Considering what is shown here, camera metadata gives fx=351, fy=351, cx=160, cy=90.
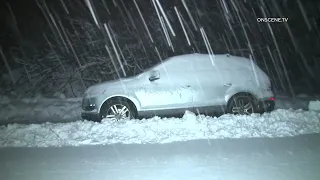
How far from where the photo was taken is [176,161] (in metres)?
5.72

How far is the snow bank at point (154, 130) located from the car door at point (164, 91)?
665mm

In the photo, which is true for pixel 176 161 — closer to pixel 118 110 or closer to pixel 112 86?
pixel 118 110

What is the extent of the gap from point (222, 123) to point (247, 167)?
2.24m

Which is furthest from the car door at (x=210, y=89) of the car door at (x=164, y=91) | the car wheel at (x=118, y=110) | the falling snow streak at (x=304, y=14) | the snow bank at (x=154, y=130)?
the falling snow streak at (x=304, y=14)

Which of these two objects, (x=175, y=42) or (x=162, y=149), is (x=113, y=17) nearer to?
(x=175, y=42)

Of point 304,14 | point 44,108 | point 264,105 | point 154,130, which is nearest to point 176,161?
point 154,130

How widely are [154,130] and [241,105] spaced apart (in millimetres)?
2570

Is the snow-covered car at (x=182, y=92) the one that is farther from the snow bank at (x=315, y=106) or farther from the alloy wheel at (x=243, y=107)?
the snow bank at (x=315, y=106)

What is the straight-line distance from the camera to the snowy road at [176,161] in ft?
16.8

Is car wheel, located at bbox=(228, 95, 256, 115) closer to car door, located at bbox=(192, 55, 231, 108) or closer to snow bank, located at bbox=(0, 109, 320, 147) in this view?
car door, located at bbox=(192, 55, 231, 108)

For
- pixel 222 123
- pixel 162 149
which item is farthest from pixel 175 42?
pixel 162 149

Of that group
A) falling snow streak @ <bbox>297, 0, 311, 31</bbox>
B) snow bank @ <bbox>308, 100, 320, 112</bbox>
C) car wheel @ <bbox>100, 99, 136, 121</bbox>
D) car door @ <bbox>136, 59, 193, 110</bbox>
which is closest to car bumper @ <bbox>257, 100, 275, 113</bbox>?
snow bank @ <bbox>308, 100, 320, 112</bbox>

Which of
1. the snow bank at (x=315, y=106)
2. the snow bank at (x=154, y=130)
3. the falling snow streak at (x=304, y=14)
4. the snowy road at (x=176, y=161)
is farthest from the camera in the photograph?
the falling snow streak at (x=304, y=14)

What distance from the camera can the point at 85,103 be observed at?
8539 millimetres
